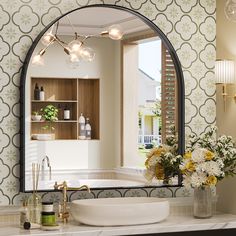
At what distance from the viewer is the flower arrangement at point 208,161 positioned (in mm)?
3641

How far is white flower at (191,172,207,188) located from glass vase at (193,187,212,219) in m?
0.14

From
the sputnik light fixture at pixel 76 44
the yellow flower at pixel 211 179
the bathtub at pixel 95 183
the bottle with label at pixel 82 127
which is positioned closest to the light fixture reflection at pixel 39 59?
the sputnik light fixture at pixel 76 44

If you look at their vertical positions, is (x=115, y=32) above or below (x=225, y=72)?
above

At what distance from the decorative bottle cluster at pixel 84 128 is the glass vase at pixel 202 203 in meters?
0.77

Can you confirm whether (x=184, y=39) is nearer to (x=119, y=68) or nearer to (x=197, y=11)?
(x=197, y=11)

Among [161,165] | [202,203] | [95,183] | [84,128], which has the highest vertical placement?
[84,128]

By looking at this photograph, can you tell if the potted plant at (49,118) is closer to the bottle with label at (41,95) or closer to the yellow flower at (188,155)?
the bottle with label at (41,95)

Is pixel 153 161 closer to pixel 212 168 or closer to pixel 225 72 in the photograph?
pixel 212 168

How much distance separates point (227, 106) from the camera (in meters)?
4.05

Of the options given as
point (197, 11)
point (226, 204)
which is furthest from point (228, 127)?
point (197, 11)

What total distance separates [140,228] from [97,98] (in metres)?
0.91

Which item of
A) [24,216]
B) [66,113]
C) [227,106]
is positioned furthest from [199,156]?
[24,216]

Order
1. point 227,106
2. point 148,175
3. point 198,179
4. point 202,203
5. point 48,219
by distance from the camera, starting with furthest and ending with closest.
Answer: point 227,106, point 148,175, point 202,203, point 198,179, point 48,219

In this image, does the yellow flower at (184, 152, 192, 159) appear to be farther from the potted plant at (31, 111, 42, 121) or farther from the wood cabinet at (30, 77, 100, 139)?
the potted plant at (31, 111, 42, 121)
